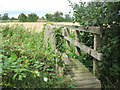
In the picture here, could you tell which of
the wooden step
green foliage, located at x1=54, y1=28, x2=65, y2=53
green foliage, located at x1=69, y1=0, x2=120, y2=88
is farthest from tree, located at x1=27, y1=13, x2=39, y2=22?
the wooden step

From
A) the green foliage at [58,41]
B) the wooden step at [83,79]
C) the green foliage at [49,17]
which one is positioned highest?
the green foliage at [49,17]

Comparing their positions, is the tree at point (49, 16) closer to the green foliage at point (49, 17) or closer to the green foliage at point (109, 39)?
the green foliage at point (49, 17)

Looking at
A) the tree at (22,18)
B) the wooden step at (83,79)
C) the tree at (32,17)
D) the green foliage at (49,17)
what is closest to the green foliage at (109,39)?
the wooden step at (83,79)

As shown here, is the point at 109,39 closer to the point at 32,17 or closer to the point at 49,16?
the point at 49,16

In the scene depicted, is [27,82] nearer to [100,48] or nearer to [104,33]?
[100,48]

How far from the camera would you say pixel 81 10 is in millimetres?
2738

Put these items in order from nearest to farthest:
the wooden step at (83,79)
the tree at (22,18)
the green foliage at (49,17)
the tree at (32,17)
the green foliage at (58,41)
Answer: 1. the wooden step at (83,79)
2. the green foliage at (58,41)
3. the green foliage at (49,17)
4. the tree at (32,17)
5. the tree at (22,18)

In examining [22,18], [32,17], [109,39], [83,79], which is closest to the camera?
[83,79]

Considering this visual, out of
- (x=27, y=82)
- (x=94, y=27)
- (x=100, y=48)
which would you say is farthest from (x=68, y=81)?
(x=94, y=27)

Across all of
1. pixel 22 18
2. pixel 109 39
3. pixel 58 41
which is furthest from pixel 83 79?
pixel 22 18

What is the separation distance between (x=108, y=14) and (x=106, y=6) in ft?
0.66

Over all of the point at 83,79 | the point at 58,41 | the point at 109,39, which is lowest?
the point at 83,79

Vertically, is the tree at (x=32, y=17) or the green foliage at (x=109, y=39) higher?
the tree at (x=32, y=17)

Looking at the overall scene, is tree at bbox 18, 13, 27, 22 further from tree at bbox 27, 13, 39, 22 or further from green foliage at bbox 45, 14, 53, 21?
green foliage at bbox 45, 14, 53, 21
